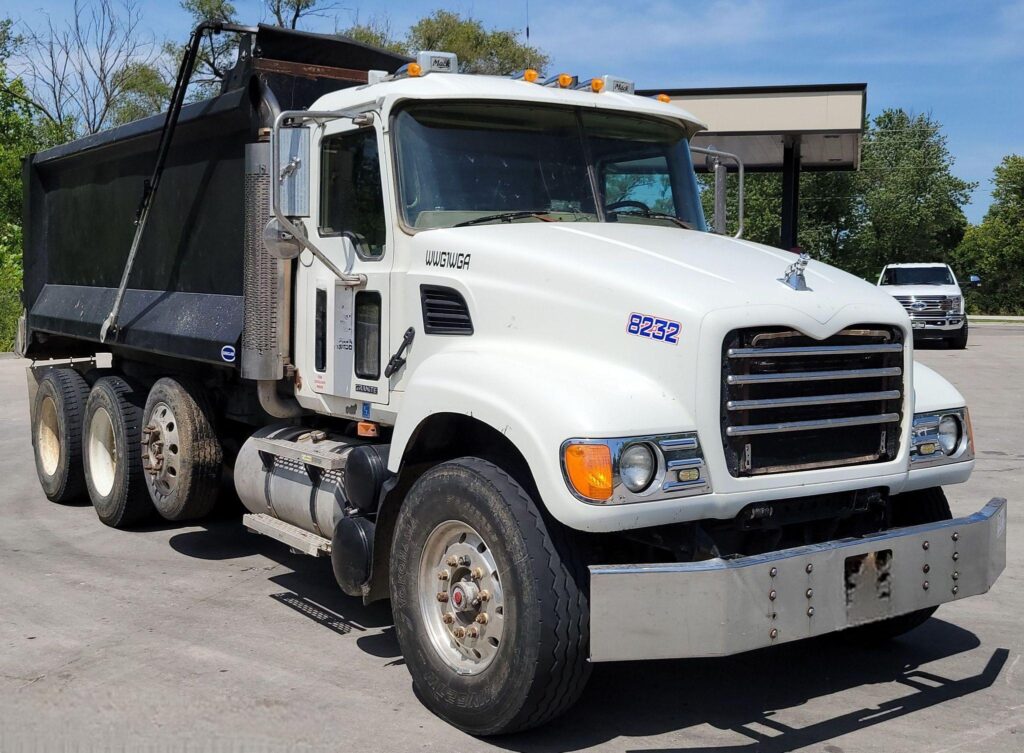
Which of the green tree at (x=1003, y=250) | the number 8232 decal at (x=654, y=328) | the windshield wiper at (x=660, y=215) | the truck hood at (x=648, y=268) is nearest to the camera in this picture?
the number 8232 decal at (x=654, y=328)

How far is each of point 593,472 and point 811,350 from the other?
1.15m

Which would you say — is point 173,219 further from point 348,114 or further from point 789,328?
point 789,328

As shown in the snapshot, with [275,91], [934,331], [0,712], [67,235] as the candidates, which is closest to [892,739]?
[0,712]

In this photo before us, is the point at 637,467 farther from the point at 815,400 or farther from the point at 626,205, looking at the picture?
the point at 626,205

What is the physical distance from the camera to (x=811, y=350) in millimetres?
4754

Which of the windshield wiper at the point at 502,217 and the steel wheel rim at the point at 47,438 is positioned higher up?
the windshield wiper at the point at 502,217

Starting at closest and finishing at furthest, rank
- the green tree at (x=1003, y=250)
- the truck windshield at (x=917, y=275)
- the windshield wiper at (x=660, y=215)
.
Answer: the windshield wiper at (x=660, y=215)
the truck windshield at (x=917, y=275)
the green tree at (x=1003, y=250)

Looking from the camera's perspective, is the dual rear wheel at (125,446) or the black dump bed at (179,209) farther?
the dual rear wheel at (125,446)

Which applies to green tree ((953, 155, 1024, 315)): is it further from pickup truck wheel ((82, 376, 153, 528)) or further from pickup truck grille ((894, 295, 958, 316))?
pickup truck wheel ((82, 376, 153, 528))

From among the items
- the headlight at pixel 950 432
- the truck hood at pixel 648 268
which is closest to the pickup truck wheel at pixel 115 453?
the truck hood at pixel 648 268

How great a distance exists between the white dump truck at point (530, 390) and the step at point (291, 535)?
0.03m

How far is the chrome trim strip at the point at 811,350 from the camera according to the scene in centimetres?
457

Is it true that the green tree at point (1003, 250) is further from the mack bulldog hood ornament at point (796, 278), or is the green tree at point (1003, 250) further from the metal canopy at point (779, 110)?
the mack bulldog hood ornament at point (796, 278)

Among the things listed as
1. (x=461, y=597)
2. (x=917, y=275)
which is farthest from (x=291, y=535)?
(x=917, y=275)
